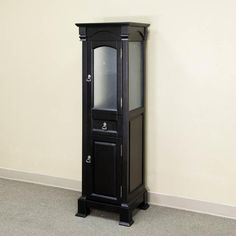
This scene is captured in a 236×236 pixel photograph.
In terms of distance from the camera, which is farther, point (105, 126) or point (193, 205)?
point (193, 205)

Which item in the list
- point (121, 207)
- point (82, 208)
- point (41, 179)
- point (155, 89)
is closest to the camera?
point (121, 207)

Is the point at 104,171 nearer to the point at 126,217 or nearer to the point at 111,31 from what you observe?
the point at 126,217

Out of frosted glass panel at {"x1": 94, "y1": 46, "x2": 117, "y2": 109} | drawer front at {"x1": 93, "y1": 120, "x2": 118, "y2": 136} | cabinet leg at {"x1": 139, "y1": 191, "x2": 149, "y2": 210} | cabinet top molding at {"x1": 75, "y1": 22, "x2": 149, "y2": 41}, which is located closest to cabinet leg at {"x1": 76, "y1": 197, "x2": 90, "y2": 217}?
cabinet leg at {"x1": 139, "y1": 191, "x2": 149, "y2": 210}

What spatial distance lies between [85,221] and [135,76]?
114 cm

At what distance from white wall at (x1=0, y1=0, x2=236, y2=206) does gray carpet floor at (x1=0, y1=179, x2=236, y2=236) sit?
216 mm

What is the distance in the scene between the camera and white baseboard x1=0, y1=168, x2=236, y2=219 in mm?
3258

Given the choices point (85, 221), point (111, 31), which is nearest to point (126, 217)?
point (85, 221)

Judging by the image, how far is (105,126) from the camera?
10.3 ft

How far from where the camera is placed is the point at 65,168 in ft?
12.7

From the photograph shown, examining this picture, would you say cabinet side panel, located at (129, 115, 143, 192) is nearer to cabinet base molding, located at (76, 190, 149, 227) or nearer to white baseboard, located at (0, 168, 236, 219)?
cabinet base molding, located at (76, 190, 149, 227)

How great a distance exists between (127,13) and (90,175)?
1.30m

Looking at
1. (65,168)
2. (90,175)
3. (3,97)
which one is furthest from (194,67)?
(3,97)

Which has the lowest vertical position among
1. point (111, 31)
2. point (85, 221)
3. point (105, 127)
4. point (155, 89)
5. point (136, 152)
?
point (85, 221)

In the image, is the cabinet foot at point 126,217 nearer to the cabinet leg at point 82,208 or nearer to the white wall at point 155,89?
the cabinet leg at point 82,208
